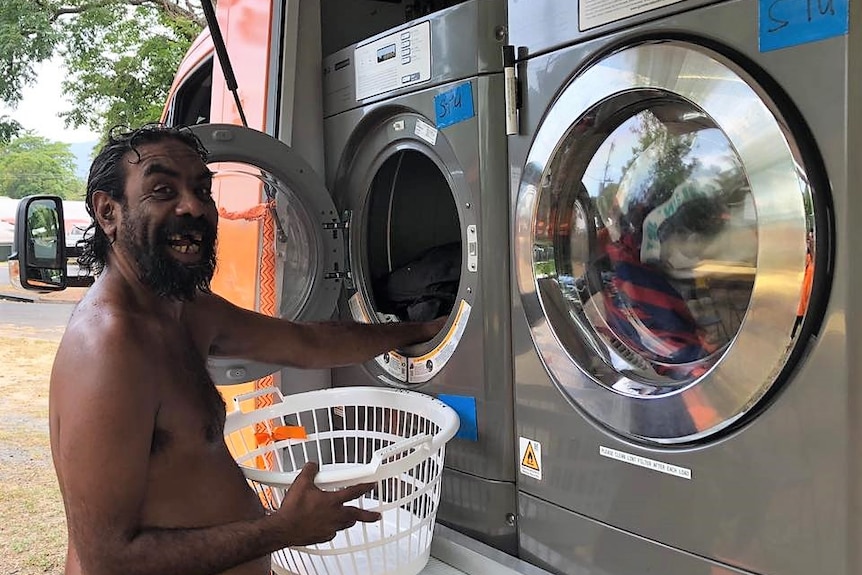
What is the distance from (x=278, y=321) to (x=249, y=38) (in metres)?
1.05

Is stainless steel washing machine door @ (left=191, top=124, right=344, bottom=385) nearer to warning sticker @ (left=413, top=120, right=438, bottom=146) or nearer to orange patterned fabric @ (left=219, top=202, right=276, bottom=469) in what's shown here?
orange patterned fabric @ (left=219, top=202, right=276, bottom=469)

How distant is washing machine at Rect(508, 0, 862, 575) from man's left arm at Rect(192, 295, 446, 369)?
0.39 meters

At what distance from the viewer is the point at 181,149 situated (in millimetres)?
1454

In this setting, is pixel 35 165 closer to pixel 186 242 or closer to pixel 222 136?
pixel 222 136

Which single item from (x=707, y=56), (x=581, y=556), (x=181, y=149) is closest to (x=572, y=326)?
(x=581, y=556)

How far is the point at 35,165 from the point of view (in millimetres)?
5305

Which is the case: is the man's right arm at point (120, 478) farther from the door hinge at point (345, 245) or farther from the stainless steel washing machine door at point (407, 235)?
the door hinge at point (345, 245)

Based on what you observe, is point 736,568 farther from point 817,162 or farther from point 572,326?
point 817,162

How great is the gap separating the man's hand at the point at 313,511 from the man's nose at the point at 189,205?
52 cm

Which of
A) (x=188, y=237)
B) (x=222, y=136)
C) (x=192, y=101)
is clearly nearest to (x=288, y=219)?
(x=222, y=136)

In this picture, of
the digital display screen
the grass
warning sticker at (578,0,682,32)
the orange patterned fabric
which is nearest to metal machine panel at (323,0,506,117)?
the digital display screen

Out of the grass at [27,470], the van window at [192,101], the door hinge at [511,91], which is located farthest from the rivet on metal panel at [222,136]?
the grass at [27,470]

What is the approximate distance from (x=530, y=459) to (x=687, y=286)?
1.58ft

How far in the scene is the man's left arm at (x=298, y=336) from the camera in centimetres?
169
